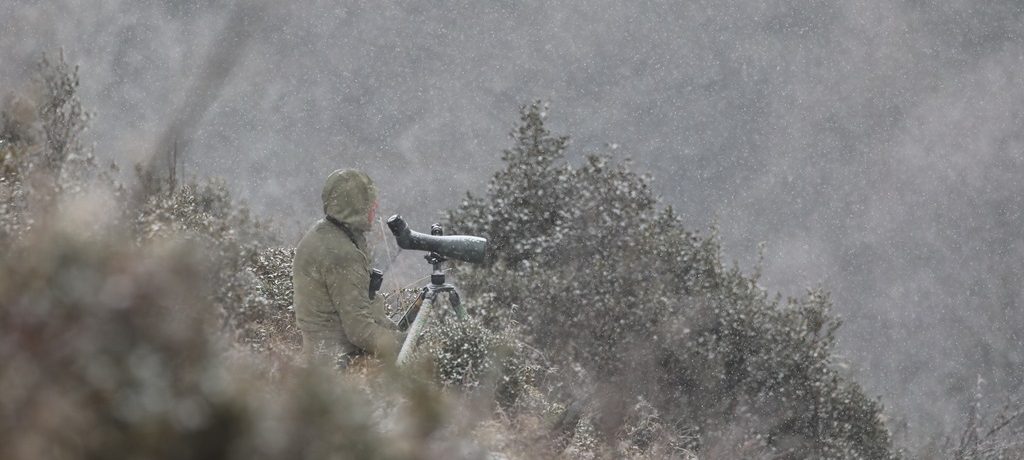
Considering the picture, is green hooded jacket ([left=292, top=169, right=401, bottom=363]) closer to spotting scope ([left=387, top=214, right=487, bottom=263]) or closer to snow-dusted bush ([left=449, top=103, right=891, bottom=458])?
spotting scope ([left=387, top=214, right=487, bottom=263])

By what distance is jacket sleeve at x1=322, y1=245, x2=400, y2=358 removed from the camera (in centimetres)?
612

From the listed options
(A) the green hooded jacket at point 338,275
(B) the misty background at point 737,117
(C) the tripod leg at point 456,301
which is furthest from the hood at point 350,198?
(B) the misty background at point 737,117

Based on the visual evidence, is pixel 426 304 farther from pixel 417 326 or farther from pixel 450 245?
pixel 450 245

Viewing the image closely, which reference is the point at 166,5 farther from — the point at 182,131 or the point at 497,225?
the point at 182,131

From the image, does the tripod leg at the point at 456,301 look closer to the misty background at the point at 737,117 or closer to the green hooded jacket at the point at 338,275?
the green hooded jacket at the point at 338,275

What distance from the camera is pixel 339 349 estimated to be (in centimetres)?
613

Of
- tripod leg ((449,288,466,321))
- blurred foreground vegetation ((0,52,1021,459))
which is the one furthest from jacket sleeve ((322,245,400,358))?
tripod leg ((449,288,466,321))

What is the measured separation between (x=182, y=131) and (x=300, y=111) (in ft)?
447

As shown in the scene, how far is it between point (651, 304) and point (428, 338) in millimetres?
15017

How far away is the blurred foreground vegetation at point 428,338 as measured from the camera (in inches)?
76.6

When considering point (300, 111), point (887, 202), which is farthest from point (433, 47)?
point (887, 202)

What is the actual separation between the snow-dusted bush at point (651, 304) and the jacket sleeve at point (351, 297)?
548 inches

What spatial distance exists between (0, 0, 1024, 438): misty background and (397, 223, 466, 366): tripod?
358ft

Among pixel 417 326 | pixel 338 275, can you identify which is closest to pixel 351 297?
pixel 338 275
